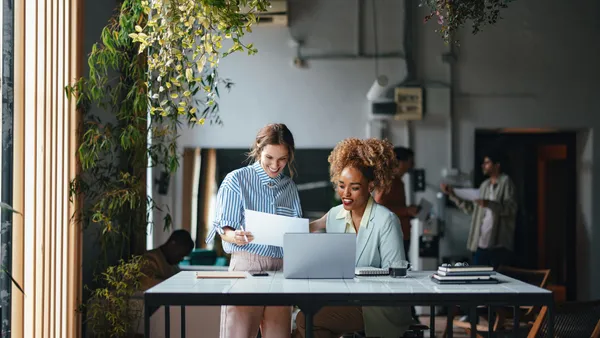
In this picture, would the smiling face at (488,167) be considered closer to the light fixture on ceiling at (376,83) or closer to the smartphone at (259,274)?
the light fixture on ceiling at (376,83)

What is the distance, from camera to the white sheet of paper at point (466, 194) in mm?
7840

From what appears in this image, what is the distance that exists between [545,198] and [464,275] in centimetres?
461

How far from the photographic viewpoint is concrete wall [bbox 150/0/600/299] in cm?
777

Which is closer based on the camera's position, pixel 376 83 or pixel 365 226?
pixel 365 226

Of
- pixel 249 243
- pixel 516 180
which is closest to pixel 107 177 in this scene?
pixel 249 243

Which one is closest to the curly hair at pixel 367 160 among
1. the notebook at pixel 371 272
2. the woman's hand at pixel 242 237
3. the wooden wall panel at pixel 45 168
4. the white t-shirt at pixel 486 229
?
the notebook at pixel 371 272

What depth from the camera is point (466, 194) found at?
7.84 metres

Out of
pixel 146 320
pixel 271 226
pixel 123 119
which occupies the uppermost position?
pixel 123 119

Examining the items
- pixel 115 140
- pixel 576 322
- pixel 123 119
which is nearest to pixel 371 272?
pixel 576 322

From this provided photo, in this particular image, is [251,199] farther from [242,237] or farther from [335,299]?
[335,299]

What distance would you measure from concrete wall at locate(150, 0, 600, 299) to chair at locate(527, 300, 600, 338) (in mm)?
3650

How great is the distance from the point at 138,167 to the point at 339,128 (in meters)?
2.64

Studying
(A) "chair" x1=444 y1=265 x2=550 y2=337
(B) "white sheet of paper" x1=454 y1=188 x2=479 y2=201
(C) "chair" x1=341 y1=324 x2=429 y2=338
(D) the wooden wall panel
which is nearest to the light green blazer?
(C) "chair" x1=341 y1=324 x2=429 y2=338

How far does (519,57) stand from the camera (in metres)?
7.88
